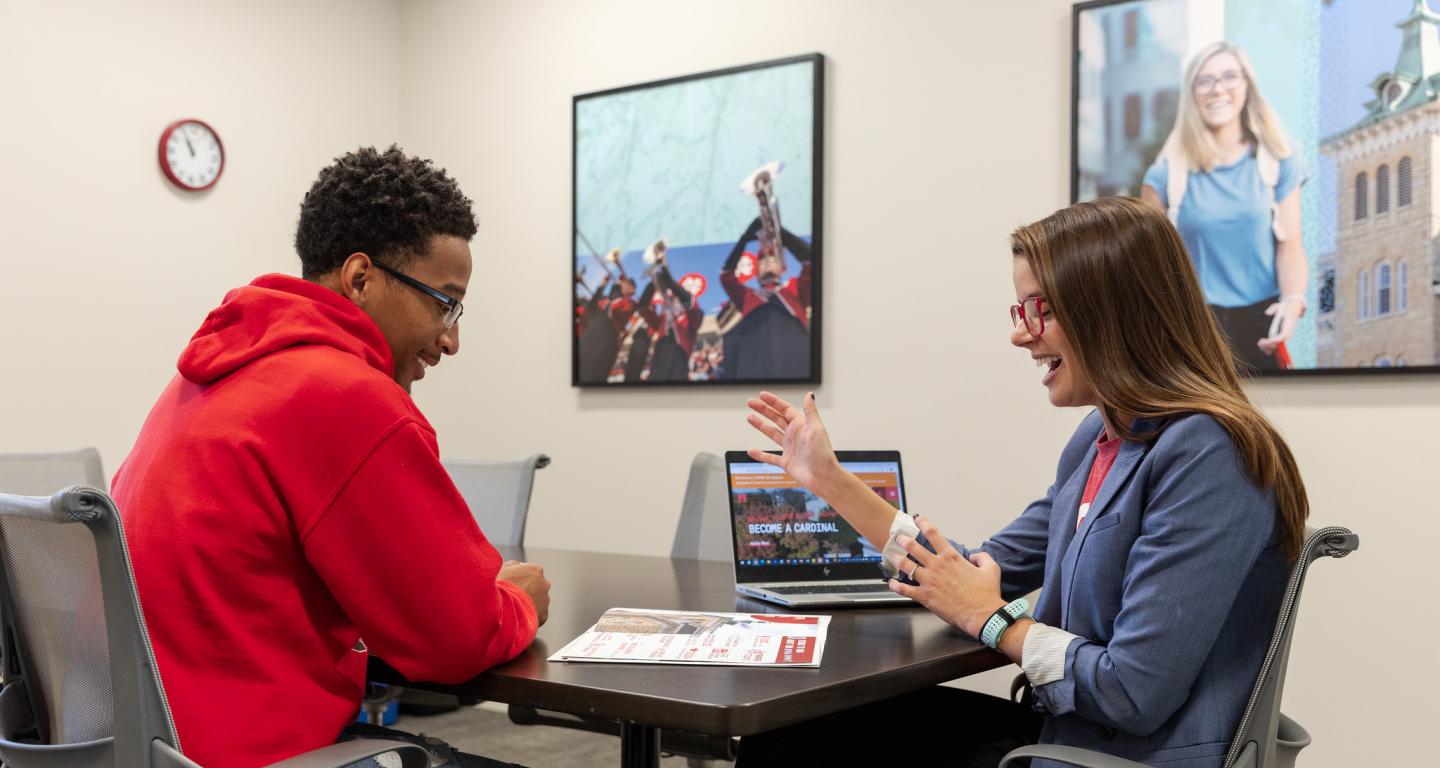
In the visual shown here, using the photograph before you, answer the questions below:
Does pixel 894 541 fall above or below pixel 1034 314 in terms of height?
below

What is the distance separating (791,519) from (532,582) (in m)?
0.59

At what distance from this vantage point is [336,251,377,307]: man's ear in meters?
1.67

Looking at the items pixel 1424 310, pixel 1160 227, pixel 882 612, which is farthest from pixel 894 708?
pixel 1424 310

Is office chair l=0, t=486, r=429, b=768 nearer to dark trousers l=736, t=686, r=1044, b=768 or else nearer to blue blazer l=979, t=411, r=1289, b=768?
dark trousers l=736, t=686, r=1044, b=768

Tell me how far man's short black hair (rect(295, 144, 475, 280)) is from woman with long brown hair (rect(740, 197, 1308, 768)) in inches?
28.3

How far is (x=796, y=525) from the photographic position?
86.0 inches

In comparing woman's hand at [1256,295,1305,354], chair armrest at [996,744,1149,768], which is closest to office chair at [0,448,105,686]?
chair armrest at [996,744,1149,768]

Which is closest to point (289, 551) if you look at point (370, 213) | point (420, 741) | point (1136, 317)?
point (420, 741)

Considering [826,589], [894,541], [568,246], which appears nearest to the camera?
[894,541]

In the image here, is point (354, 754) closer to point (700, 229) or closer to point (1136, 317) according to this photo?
point (1136, 317)

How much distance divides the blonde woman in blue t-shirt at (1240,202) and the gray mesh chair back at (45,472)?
2.98 m

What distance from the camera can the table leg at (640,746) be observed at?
1967mm

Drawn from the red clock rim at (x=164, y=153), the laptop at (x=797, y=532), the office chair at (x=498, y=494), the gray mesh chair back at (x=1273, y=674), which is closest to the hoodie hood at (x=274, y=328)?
the laptop at (x=797, y=532)

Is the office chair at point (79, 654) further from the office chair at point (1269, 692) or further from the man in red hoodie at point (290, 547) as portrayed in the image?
the office chair at point (1269, 692)
